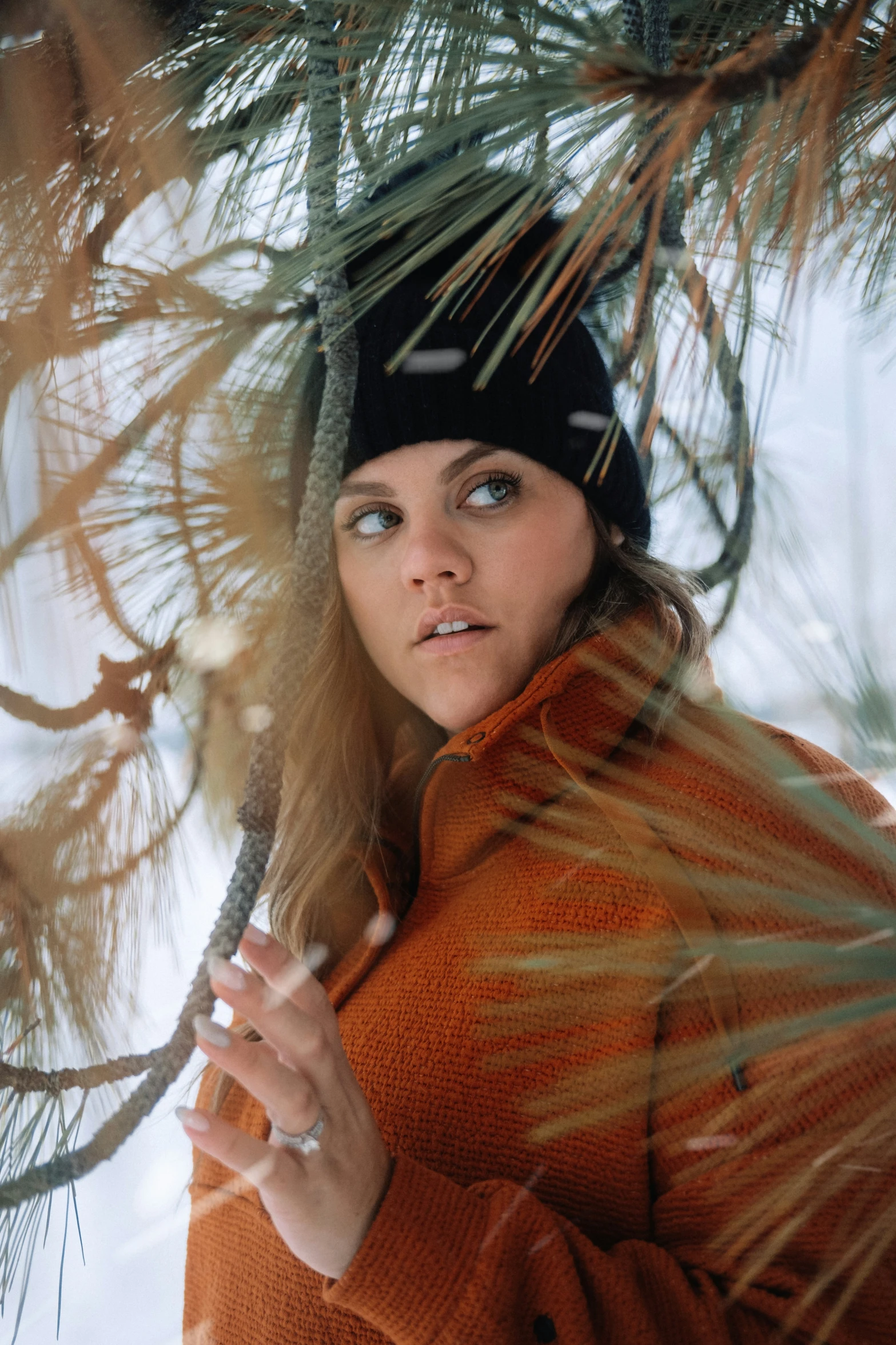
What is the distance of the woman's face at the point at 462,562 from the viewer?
28.7 inches

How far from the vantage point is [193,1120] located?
0.41 metres

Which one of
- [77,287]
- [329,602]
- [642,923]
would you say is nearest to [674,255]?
[77,287]

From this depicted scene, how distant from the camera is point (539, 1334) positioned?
1.69 ft

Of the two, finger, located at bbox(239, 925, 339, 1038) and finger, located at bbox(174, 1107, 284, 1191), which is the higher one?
finger, located at bbox(239, 925, 339, 1038)

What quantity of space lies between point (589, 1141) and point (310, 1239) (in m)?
0.20

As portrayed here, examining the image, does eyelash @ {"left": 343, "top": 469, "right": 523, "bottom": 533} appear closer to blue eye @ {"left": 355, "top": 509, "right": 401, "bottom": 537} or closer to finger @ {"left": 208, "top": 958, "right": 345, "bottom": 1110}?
blue eye @ {"left": 355, "top": 509, "right": 401, "bottom": 537}

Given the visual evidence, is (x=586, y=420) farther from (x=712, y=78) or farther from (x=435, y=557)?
(x=712, y=78)

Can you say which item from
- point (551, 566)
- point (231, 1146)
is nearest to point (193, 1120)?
point (231, 1146)

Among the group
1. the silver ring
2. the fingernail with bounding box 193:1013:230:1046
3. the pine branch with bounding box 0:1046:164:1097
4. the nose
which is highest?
the nose

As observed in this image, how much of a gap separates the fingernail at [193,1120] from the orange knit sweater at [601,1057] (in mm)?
154

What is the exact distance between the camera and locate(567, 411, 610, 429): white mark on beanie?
76cm

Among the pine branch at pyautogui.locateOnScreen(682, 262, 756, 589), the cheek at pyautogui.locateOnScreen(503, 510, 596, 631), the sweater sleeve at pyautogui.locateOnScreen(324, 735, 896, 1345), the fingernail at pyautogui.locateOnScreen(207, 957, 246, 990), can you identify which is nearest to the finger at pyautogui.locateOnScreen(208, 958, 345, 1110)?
the fingernail at pyautogui.locateOnScreen(207, 957, 246, 990)

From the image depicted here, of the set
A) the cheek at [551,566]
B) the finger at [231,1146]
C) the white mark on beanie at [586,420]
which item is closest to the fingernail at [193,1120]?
the finger at [231,1146]

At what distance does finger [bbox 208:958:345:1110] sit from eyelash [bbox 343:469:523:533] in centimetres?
42
